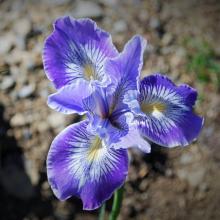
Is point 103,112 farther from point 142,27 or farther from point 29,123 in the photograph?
point 142,27

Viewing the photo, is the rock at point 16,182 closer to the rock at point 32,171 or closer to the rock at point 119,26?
the rock at point 32,171

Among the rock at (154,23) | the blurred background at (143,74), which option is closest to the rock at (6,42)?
the blurred background at (143,74)

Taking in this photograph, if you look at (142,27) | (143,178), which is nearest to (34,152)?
(143,178)

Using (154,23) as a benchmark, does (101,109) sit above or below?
above

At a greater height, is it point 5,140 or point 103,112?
point 103,112

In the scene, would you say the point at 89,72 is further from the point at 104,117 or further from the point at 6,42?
the point at 6,42

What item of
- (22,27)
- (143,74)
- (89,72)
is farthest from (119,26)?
(89,72)

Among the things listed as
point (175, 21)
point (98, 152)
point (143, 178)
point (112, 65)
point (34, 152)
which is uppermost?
point (112, 65)

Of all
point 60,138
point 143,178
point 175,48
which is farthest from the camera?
point 175,48
